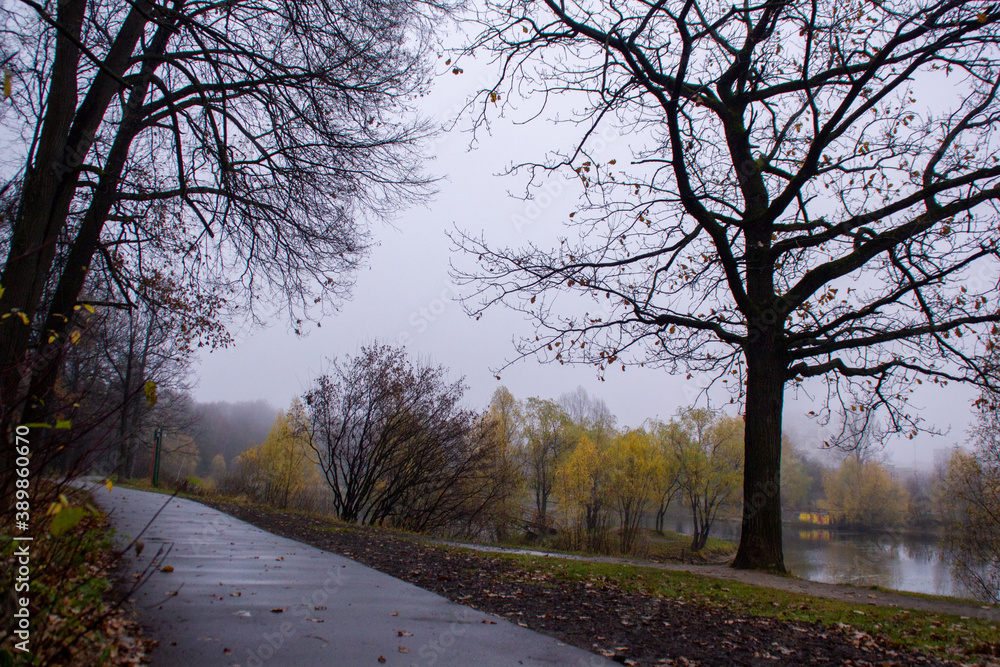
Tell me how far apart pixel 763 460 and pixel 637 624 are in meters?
6.26

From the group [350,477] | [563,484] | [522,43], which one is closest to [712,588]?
[522,43]

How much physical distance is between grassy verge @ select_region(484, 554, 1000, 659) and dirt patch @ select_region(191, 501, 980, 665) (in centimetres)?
25

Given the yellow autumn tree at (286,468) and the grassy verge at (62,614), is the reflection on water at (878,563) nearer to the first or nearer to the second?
the grassy verge at (62,614)

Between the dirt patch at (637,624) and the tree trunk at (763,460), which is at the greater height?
the tree trunk at (763,460)

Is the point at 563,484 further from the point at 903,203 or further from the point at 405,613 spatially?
the point at 405,613

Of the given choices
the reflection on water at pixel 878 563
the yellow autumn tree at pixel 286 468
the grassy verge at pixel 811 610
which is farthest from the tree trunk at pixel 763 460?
the yellow autumn tree at pixel 286 468

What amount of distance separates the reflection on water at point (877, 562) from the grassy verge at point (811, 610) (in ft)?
23.4

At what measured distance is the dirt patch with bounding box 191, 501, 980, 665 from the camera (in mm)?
4195

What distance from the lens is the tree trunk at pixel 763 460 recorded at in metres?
9.86

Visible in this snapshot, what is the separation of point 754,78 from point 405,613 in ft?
37.7

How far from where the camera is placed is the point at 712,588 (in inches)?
283

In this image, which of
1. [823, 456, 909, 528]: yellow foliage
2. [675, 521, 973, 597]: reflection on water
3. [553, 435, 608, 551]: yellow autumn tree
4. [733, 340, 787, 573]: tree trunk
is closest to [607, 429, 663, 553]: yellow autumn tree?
[553, 435, 608, 551]: yellow autumn tree

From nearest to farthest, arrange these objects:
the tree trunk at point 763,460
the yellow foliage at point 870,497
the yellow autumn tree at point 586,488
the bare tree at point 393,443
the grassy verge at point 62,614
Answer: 1. the grassy verge at point 62,614
2. the tree trunk at point 763,460
3. the bare tree at point 393,443
4. the yellow autumn tree at point 586,488
5. the yellow foliage at point 870,497

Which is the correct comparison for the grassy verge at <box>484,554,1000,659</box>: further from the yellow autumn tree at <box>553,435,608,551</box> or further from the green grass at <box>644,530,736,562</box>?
the green grass at <box>644,530,736,562</box>
